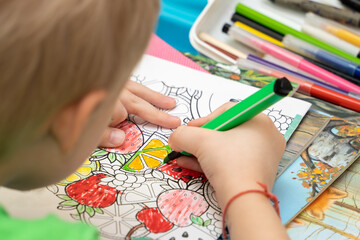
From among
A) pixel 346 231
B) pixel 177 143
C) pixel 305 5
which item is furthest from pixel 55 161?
pixel 305 5

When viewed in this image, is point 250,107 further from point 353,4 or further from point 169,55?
point 353,4

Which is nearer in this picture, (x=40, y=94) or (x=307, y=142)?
(x=40, y=94)

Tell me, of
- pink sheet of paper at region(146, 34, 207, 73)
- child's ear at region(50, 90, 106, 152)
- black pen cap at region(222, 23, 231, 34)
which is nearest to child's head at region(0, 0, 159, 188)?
child's ear at region(50, 90, 106, 152)

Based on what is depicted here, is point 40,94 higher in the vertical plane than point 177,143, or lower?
higher

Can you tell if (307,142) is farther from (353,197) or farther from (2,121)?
(2,121)

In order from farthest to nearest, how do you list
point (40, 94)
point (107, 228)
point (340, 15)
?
1. point (340, 15)
2. point (107, 228)
3. point (40, 94)

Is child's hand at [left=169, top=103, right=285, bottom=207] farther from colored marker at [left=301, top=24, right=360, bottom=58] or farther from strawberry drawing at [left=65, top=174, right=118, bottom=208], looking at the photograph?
colored marker at [left=301, top=24, right=360, bottom=58]

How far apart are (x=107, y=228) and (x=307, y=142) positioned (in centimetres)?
25

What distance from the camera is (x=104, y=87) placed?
0.29 metres

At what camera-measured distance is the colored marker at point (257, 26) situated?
2.34 ft

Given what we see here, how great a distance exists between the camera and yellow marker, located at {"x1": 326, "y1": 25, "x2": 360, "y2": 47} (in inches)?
26.9

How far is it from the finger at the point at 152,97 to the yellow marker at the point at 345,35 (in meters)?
0.30

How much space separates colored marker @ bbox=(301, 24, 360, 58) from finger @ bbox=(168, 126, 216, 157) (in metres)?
0.33

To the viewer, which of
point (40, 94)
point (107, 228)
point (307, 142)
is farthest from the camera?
point (307, 142)
